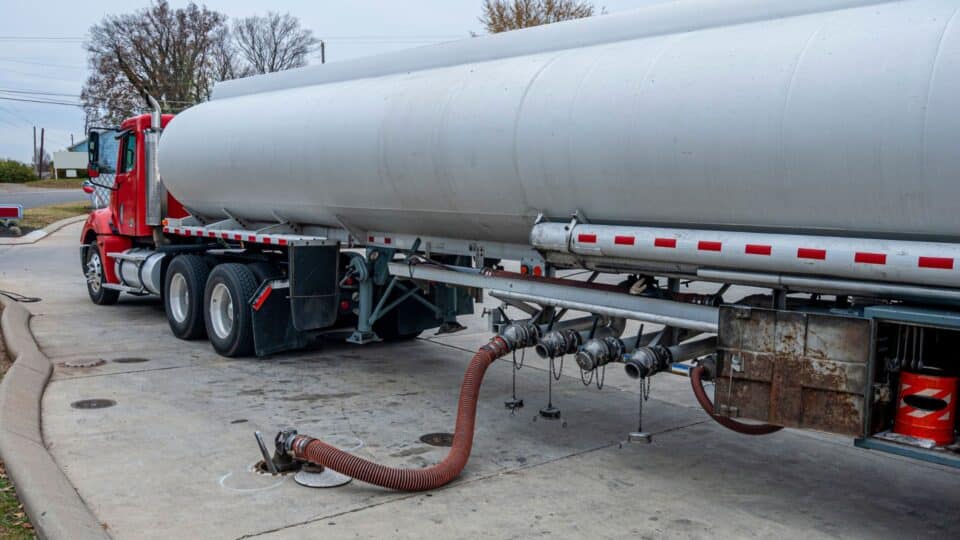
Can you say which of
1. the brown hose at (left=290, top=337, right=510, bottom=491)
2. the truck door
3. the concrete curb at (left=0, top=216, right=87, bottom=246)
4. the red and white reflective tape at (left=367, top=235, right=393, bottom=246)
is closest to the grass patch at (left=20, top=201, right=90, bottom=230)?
the concrete curb at (left=0, top=216, right=87, bottom=246)

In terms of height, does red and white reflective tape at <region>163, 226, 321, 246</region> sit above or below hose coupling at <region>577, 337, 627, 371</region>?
above

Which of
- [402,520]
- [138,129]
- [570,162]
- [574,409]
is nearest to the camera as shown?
[402,520]

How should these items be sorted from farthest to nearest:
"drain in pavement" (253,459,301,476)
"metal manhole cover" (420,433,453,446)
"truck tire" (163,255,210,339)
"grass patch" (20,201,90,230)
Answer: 1. "grass patch" (20,201,90,230)
2. "truck tire" (163,255,210,339)
3. "metal manhole cover" (420,433,453,446)
4. "drain in pavement" (253,459,301,476)

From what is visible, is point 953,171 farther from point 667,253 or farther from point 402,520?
point 402,520

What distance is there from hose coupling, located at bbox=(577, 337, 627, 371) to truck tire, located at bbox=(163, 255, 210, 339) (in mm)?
6252

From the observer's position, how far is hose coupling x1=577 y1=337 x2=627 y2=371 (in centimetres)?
625

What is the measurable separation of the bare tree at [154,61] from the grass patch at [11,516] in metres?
42.9

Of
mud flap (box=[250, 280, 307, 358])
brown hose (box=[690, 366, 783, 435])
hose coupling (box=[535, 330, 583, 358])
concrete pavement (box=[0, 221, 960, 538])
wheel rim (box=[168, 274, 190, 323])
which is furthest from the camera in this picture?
wheel rim (box=[168, 274, 190, 323])

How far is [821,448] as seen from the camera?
711 cm

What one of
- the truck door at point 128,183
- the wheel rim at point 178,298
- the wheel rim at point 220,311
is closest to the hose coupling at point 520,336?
the wheel rim at point 220,311

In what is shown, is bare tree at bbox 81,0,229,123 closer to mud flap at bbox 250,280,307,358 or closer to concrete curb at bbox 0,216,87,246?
concrete curb at bbox 0,216,87,246

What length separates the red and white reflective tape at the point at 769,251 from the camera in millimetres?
4656

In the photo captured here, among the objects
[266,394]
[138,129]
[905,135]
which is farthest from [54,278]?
[905,135]

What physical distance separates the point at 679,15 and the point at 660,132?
1046 millimetres
